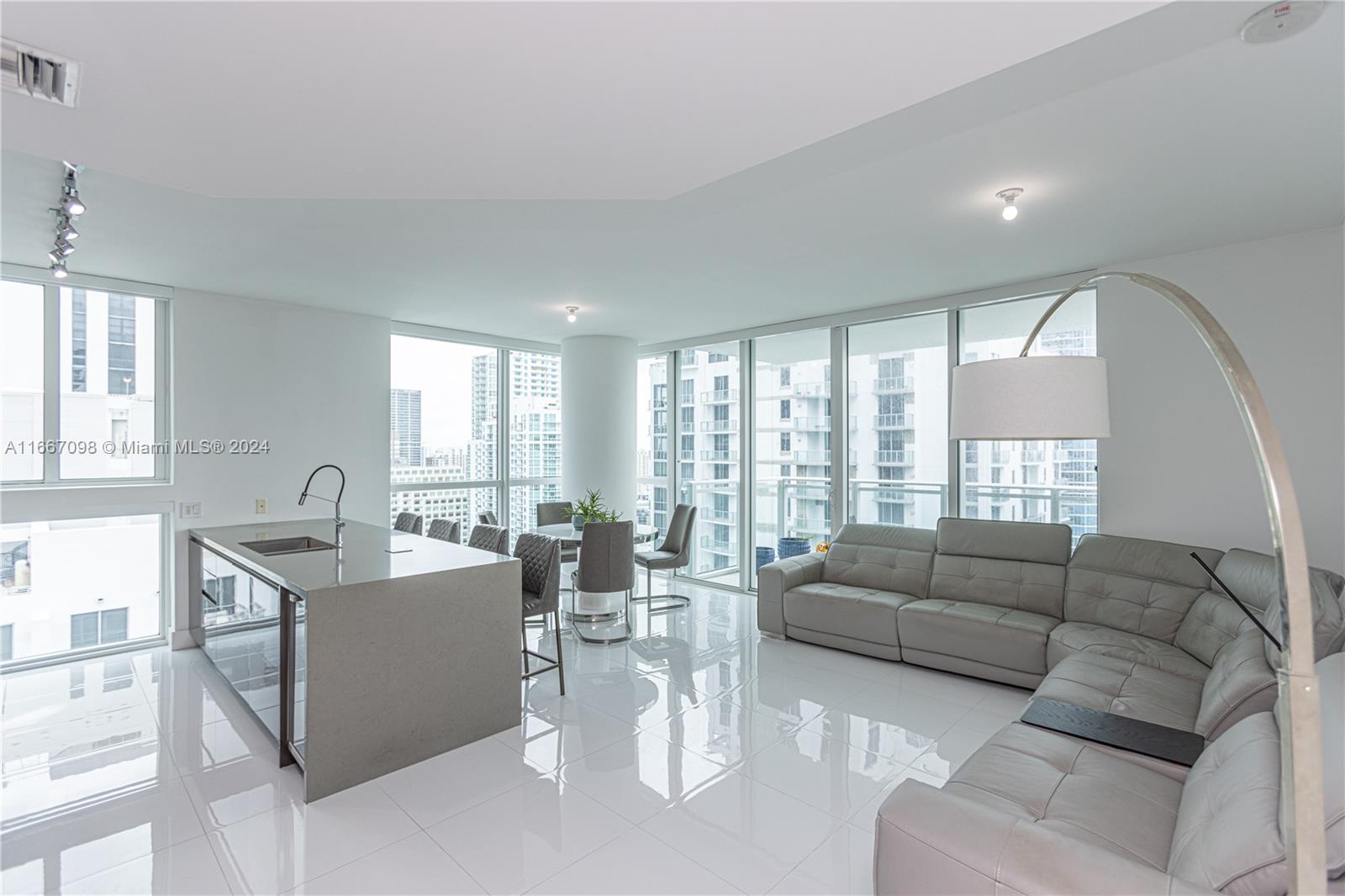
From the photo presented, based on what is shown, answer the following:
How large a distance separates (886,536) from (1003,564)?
92 centimetres

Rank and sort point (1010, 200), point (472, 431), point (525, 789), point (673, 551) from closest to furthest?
point (525, 789), point (1010, 200), point (673, 551), point (472, 431)

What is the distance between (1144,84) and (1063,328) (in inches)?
114

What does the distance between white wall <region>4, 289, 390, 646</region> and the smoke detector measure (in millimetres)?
6032

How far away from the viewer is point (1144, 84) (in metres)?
2.08

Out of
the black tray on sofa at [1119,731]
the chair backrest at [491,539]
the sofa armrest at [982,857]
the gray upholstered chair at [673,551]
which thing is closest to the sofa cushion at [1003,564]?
the black tray on sofa at [1119,731]

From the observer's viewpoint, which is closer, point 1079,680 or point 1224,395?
point 1079,680

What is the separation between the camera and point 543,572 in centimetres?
386

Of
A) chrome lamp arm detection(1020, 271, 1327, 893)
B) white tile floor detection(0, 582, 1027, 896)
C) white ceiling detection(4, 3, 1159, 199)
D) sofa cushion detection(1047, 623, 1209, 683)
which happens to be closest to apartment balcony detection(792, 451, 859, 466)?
white tile floor detection(0, 582, 1027, 896)

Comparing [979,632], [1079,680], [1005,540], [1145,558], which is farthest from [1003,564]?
[1079,680]

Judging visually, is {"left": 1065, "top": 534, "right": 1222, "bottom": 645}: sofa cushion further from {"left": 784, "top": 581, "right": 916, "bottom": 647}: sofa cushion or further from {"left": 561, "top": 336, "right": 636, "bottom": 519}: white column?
{"left": 561, "top": 336, "right": 636, "bottom": 519}: white column

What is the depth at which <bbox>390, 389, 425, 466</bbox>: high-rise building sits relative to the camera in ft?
20.3

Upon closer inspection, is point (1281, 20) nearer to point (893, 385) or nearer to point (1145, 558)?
point (1145, 558)

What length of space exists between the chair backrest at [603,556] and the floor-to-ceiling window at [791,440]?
83.0 inches

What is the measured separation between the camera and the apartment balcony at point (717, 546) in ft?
22.6
